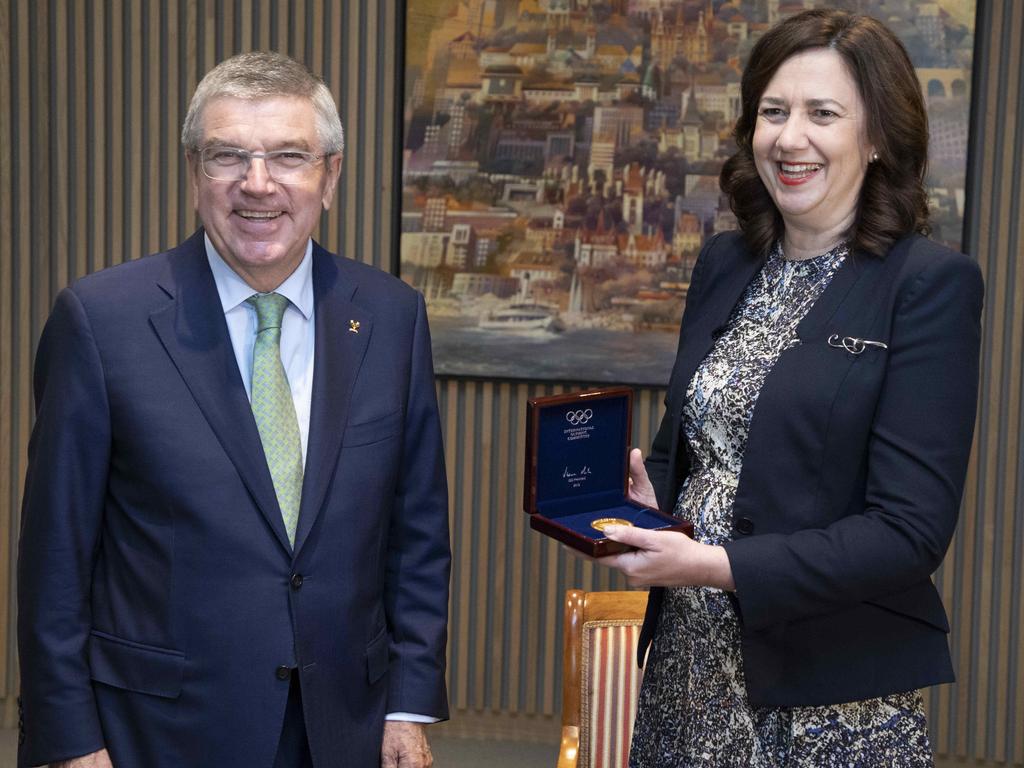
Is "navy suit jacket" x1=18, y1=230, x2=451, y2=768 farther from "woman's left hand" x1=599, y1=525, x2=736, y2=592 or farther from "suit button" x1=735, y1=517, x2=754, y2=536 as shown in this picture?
"suit button" x1=735, y1=517, x2=754, y2=536

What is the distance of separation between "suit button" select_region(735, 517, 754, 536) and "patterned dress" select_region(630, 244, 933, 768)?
3 centimetres

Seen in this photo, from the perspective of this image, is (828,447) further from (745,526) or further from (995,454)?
(995,454)

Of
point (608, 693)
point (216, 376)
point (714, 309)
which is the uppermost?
point (714, 309)

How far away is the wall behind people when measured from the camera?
4508 millimetres

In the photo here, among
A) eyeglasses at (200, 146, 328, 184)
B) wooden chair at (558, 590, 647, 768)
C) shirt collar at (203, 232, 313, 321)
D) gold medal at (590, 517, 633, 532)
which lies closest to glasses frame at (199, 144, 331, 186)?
eyeglasses at (200, 146, 328, 184)

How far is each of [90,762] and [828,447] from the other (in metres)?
1.29

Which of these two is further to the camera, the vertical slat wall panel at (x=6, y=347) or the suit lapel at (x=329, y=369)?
the vertical slat wall panel at (x=6, y=347)

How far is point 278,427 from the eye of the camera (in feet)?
6.81

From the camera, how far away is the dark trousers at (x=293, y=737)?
2074 millimetres

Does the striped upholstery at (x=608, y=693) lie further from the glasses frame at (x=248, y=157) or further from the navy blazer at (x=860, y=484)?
the glasses frame at (x=248, y=157)

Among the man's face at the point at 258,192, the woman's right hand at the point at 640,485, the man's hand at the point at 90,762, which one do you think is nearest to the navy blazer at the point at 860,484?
the woman's right hand at the point at 640,485

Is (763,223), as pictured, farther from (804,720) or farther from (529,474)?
(804,720)

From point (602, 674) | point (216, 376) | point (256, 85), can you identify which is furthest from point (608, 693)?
point (256, 85)

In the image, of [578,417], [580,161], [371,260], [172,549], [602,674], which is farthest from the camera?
[371,260]
